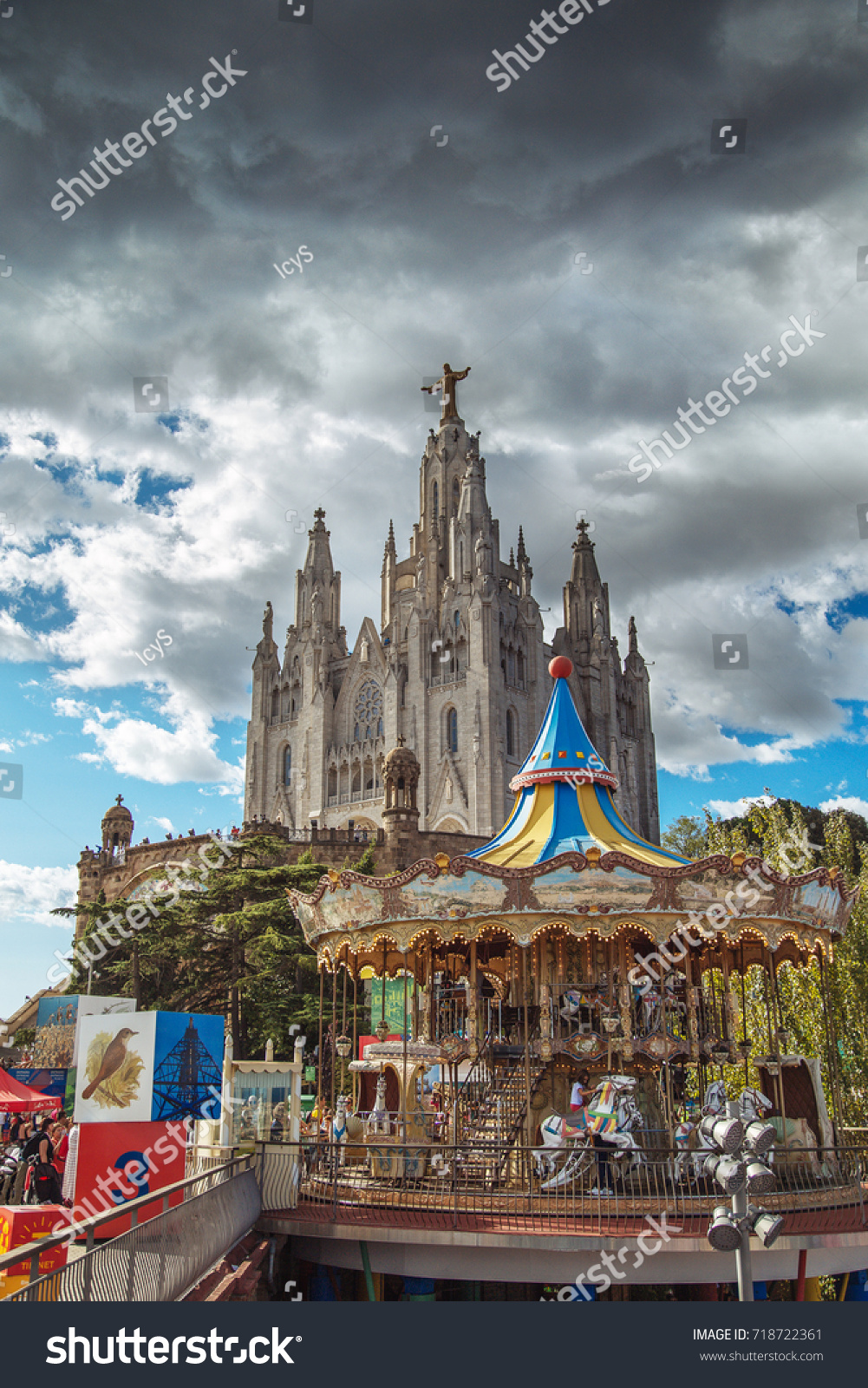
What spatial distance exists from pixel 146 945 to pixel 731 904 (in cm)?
2374

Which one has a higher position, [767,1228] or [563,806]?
[563,806]

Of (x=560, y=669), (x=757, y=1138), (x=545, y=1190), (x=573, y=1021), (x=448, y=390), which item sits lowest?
(x=545, y=1190)

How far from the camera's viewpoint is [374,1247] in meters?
12.2

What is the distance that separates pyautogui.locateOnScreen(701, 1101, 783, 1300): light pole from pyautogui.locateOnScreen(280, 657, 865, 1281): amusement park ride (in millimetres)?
2899

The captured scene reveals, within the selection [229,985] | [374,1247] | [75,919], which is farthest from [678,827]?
[374,1247]

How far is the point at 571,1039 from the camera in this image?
1459 cm

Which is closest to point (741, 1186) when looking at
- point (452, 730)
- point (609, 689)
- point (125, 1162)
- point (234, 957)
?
point (125, 1162)

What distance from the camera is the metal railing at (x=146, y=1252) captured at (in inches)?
242

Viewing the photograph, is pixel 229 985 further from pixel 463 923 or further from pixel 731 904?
pixel 731 904

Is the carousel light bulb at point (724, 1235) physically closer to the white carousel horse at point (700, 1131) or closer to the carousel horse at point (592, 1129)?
the white carousel horse at point (700, 1131)

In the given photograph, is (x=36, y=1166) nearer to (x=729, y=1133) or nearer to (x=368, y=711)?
(x=729, y=1133)

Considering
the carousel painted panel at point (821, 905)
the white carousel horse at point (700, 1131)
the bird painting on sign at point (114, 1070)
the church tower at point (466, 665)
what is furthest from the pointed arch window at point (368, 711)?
the bird painting on sign at point (114, 1070)

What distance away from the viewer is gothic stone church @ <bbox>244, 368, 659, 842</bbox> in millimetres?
57438

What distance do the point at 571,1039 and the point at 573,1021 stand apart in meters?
1.56
